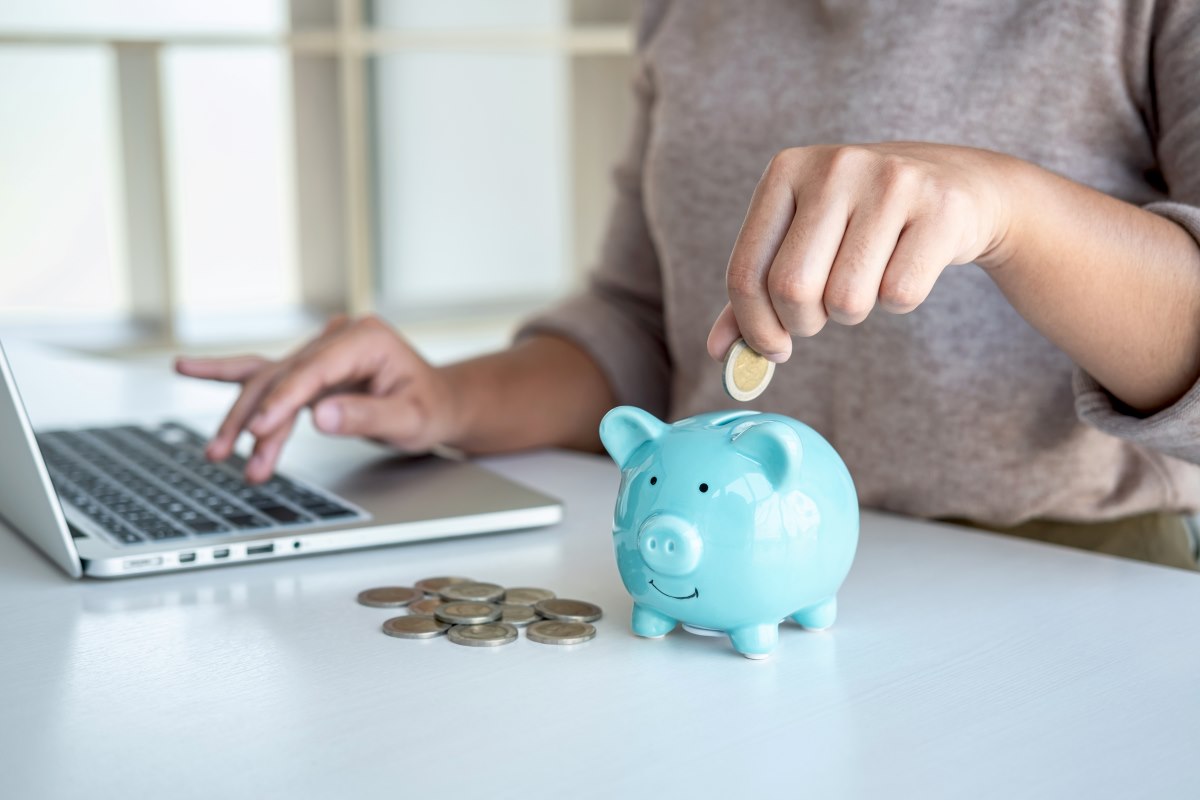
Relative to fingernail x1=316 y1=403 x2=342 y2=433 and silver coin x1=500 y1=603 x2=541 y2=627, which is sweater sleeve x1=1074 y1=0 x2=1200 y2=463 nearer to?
silver coin x1=500 y1=603 x2=541 y2=627

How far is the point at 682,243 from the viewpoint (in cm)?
104

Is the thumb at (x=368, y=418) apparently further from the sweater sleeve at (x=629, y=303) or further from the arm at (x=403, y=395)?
the sweater sleeve at (x=629, y=303)

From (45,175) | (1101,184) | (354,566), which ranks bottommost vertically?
(45,175)

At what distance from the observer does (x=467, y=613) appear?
1.97 ft

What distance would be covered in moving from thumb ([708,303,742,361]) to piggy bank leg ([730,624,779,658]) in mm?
124

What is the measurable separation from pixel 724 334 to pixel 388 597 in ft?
0.69

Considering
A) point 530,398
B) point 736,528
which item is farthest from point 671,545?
point 530,398

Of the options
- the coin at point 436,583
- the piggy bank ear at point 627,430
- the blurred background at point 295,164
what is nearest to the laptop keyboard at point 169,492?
the coin at point 436,583

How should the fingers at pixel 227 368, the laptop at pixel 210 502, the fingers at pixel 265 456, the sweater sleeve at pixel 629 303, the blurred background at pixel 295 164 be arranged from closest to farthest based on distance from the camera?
the laptop at pixel 210 502, the fingers at pixel 265 456, the fingers at pixel 227 368, the sweater sleeve at pixel 629 303, the blurred background at pixel 295 164

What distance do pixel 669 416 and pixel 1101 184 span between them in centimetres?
44

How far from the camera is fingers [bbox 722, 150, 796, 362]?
0.55 m

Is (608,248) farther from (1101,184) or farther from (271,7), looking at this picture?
(271,7)

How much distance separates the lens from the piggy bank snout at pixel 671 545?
0.54 metres

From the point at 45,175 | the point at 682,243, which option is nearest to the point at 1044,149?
the point at 682,243
